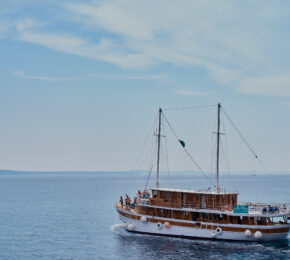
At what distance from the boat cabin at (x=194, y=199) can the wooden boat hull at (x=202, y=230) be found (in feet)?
6.32


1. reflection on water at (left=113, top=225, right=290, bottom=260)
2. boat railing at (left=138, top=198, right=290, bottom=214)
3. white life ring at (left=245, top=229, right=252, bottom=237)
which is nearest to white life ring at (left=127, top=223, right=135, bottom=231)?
reflection on water at (left=113, top=225, right=290, bottom=260)

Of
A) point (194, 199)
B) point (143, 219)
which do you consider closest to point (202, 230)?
point (194, 199)

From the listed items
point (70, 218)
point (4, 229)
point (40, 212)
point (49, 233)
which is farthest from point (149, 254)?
point (40, 212)

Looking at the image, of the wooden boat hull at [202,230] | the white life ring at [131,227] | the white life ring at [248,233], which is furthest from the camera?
the white life ring at [131,227]

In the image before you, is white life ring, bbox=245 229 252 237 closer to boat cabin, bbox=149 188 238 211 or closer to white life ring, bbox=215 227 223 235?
white life ring, bbox=215 227 223 235

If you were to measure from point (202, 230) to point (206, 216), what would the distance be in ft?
5.31

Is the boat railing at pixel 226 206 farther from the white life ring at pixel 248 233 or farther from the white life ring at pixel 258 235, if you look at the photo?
the white life ring at pixel 258 235

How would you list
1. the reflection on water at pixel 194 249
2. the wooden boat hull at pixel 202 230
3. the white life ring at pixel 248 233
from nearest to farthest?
the reflection on water at pixel 194 249 < the white life ring at pixel 248 233 < the wooden boat hull at pixel 202 230

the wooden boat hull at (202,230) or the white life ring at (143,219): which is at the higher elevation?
the white life ring at (143,219)

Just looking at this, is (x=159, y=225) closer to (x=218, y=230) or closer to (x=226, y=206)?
(x=218, y=230)

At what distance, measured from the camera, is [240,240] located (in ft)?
145

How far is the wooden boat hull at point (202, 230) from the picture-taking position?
43.8 meters

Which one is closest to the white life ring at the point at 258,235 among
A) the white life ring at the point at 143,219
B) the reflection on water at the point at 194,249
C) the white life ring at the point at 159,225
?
the reflection on water at the point at 194,249

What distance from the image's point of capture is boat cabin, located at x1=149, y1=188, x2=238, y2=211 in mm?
46000
